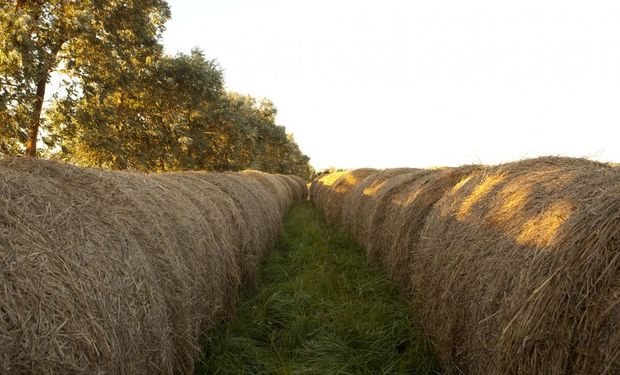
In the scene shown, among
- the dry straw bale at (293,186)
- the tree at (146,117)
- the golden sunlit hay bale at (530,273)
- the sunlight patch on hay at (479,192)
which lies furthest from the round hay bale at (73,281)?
the dry straw bale at (293,186)

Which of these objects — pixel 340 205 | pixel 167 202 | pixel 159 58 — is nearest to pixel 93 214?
pixel 167 202

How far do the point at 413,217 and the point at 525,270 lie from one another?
3.29 meters

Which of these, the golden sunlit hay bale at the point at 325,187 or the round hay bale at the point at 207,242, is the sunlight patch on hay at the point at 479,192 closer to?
the round hay bale at the point at 207,242

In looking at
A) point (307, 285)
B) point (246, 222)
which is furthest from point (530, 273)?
point (246, 222)

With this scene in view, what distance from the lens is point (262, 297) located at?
623 cm

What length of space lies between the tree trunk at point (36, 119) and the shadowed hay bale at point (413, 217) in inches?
574

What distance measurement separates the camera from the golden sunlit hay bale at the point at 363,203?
9.46 meters

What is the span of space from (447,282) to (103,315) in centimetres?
294

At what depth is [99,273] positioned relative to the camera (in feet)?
8.30

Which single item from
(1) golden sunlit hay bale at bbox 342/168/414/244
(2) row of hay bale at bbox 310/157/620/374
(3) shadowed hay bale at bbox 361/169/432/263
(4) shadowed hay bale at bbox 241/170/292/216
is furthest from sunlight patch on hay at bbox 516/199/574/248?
(4) shadowed hay bale at bbox 241/170/292/216

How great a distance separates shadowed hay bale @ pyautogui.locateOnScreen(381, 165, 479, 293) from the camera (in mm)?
5609

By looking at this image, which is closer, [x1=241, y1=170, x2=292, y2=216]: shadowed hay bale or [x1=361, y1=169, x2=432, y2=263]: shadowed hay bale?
[x1=361, y1=169, x2=432, y2=263]: shadowed hay bale

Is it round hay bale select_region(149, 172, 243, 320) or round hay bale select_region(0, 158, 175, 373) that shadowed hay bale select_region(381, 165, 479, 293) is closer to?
round hay bale select_region(149, 172, 243, 320)

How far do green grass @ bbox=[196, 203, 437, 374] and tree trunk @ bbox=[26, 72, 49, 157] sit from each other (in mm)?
12579
